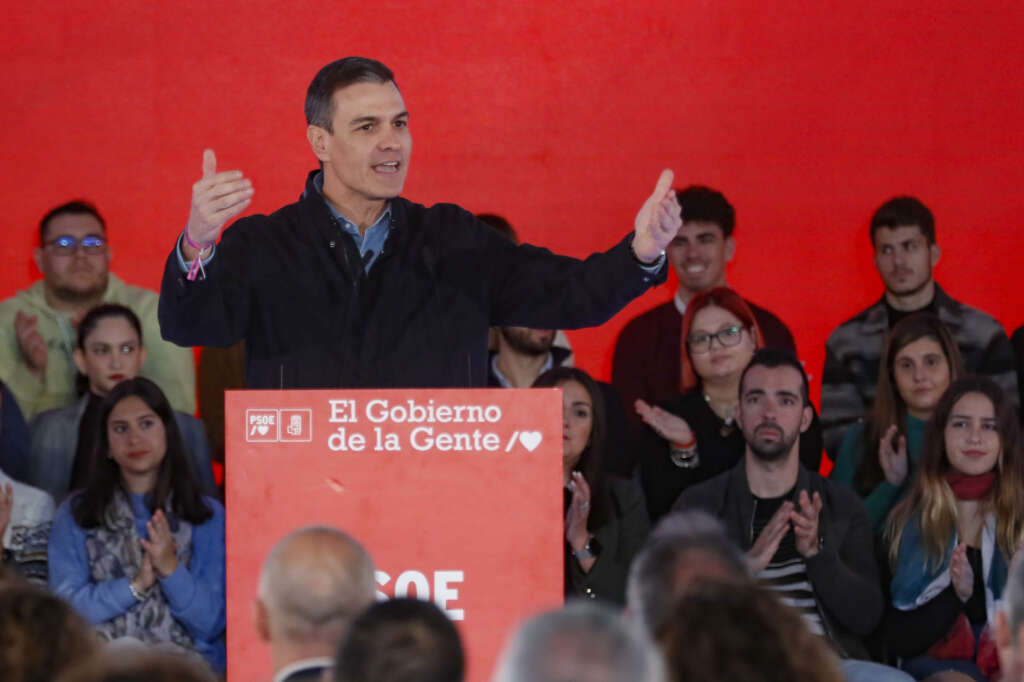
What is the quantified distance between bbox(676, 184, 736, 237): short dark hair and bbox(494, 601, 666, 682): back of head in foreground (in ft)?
12.1

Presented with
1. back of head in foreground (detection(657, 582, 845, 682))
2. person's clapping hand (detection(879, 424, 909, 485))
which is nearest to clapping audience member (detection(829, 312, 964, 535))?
person's clapping hand (detection(879, 424, 909, 485))

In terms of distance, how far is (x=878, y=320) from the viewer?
5543 millimetres

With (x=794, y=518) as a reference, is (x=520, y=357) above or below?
above

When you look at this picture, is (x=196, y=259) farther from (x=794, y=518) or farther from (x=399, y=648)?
(x=794, y=518)

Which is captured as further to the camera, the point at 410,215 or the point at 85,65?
the point at 85,65

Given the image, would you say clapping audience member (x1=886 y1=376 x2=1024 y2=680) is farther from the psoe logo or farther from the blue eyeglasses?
the blue eyeglasses

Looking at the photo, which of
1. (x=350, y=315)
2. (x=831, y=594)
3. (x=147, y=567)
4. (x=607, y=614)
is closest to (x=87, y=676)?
(x=607, y=614)

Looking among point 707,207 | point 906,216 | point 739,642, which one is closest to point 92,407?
point 707,207

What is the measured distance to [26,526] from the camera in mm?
4688

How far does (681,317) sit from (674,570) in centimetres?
295

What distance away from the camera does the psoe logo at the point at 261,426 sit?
2.81 meters

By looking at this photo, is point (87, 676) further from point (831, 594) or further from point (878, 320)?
point (878, 320)

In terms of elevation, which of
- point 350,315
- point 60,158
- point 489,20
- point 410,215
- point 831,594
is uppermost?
point 489,20

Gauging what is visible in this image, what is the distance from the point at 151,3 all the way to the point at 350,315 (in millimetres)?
2921
